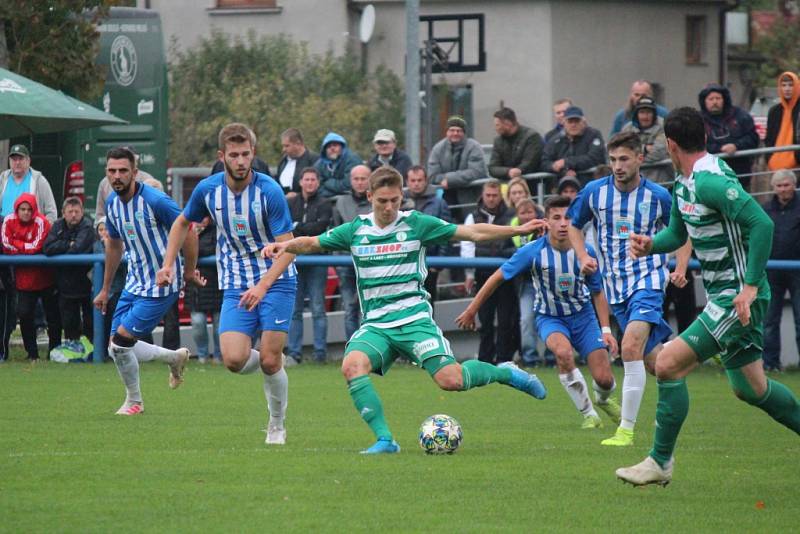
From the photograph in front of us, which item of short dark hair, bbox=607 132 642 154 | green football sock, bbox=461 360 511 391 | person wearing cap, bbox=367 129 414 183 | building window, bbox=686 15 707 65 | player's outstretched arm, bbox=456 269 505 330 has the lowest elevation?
green football sock, bbox=461 360 511 391

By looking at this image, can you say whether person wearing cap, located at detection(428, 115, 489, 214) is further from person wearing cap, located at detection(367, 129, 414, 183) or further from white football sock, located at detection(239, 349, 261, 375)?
white football sock, located at detection(239, 349, 261, 375)

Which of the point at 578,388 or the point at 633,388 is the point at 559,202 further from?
the point at 633,388

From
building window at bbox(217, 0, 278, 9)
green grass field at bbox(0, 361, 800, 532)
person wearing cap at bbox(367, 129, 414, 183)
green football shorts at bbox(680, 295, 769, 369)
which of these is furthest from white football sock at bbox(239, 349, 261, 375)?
building window at bbox(217, 0, 278, 9)

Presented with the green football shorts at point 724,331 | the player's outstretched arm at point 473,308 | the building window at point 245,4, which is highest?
the building window at point 245,4

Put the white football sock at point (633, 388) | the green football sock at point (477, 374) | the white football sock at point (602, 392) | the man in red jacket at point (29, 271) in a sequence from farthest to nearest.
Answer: the man in red jacket at point (29, 271) → the white football sock at point (602, 392) → the white football sock at point (633, 388) → the green football sock at point (477, 374)

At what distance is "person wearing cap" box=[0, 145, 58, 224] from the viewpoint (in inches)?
710

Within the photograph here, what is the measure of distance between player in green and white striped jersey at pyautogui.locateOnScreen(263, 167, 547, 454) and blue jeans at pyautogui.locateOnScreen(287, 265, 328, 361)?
770cm

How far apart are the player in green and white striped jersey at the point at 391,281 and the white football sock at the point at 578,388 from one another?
6.45 feet

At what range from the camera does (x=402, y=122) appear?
36.8 metres

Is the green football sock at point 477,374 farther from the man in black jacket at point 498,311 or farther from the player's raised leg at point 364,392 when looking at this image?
the man in black jacket at point 498,311

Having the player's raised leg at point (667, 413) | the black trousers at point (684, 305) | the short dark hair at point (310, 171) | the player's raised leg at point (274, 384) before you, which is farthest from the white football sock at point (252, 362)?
the black trousers at point (684, 305)

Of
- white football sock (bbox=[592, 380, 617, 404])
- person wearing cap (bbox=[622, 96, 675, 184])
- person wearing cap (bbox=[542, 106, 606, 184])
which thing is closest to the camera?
white football sock (bbox=[592, 380, 617, 404])

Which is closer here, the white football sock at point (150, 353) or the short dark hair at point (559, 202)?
the short dark hair at point (559, 202)

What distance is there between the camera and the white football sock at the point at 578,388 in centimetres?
1166
